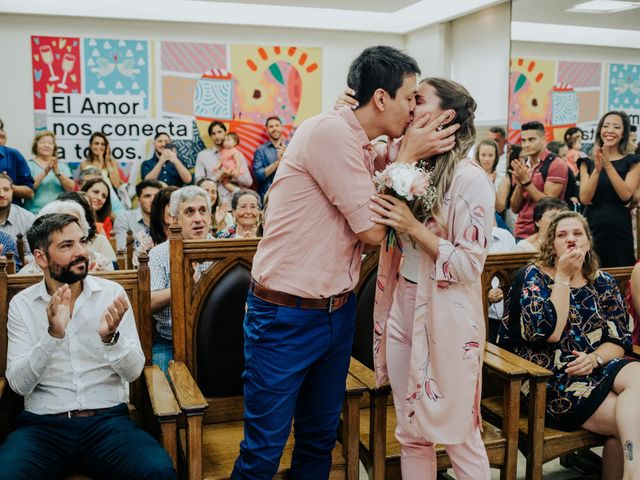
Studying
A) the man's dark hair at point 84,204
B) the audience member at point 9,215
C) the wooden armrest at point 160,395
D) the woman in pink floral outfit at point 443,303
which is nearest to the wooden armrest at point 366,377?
the woman in pink floral outfit at point 443,303

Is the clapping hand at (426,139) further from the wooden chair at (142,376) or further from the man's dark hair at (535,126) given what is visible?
the man's dark hair at (535,126)

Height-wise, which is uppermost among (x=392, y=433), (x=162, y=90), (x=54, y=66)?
(x=54, y=66)

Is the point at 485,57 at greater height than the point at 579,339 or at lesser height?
greater

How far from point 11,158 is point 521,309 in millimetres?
4592

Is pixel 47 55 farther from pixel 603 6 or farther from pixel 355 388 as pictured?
pixel 355 388

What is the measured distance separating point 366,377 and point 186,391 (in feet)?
1.97

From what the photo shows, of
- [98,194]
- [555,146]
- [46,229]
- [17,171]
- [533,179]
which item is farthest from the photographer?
[555,146]

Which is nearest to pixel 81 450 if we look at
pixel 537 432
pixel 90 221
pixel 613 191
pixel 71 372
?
pixel 71 372

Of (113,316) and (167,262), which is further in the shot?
(167,262)

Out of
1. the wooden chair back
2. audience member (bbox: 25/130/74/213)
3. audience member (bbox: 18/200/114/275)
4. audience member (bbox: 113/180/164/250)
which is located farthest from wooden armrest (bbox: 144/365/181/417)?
audience member (bbox: 25/130/74/213)

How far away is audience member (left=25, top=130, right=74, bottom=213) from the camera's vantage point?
235 inches

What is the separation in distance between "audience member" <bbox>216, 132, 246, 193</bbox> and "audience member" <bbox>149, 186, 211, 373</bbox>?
3.80 m

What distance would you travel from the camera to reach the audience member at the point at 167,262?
2.68 m

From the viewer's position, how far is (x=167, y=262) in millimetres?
2844
